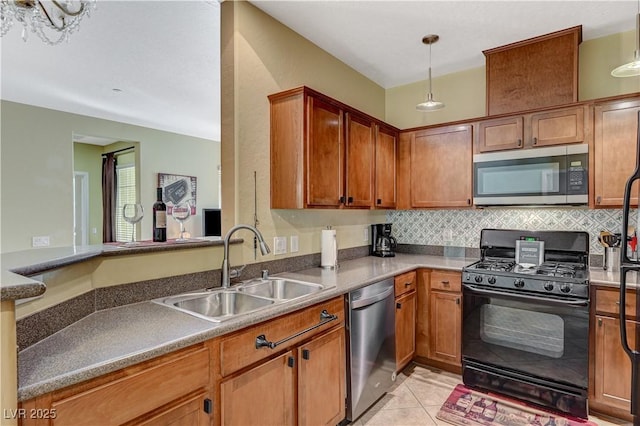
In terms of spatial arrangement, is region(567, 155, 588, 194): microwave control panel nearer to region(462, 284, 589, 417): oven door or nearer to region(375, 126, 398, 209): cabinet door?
region(462, 284, 589, 417): oven door

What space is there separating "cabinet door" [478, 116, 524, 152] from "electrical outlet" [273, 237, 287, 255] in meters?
1.88

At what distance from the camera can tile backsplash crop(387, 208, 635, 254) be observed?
274 cm

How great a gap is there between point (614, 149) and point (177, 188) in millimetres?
5892

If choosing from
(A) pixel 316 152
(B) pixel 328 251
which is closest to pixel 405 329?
(B) pixel 328 251

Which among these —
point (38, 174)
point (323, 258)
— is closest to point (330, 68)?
point (323, 258)

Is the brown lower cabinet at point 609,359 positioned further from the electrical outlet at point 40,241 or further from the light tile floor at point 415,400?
the electrical outlet at point 40,241

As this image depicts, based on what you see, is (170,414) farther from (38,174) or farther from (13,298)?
(38,174)

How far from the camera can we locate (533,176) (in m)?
2.68

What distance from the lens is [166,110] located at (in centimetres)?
483

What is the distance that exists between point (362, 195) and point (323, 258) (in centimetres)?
62

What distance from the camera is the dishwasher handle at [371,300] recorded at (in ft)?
7.10

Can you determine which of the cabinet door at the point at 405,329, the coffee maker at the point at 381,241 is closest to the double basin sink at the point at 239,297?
the cabinet door at the point at 405,329

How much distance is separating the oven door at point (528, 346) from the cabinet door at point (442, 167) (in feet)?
2.93

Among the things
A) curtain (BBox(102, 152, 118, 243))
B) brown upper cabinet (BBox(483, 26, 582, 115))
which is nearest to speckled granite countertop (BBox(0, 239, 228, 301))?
brown upper cabinet (BBox(483, 26, 582, 115))
